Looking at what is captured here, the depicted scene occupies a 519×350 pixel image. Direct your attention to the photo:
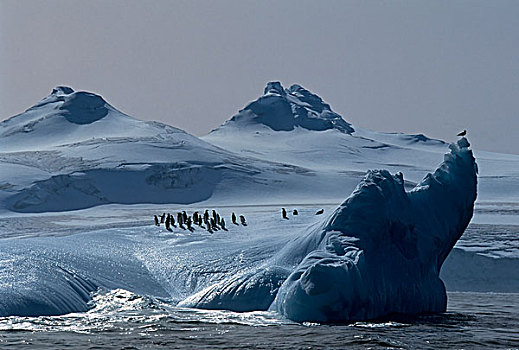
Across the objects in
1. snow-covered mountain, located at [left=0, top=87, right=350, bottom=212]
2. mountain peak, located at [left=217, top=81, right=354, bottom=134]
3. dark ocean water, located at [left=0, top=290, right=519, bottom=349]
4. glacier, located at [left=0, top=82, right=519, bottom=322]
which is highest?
mountain peak, located at [left=217, top=81, right=354, bottom=134]

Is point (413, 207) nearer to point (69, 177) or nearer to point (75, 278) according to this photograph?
point (75, 278)

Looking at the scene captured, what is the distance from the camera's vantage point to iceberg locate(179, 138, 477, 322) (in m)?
16.4

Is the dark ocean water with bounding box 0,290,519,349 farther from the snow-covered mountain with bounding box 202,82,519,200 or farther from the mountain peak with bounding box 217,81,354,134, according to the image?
the mountain peak with bounding box 217,81,354,134

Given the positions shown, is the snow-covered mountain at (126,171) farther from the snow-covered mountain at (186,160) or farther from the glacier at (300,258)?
the glacier at (300,258)

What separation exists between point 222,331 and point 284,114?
335 ft

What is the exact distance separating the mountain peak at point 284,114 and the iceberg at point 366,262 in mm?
94238

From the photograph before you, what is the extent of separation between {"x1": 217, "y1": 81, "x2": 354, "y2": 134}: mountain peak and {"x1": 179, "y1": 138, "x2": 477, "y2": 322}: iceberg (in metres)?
94.2

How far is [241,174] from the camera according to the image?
233 ft

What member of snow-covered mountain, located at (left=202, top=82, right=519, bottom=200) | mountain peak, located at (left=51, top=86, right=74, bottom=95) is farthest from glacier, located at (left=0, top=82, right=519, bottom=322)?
mountain peak, located at (left=51, top=86, right=74, bottom=95)

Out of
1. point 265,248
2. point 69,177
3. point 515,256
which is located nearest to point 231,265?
point 265,248

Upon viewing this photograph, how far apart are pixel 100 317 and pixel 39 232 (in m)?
21.4

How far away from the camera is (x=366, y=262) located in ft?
57.0

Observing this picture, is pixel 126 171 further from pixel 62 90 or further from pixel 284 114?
pixel 284 114

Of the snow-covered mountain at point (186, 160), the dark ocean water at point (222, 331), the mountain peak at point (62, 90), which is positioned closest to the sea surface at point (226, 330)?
the dark ocean water at point (222, 331)
